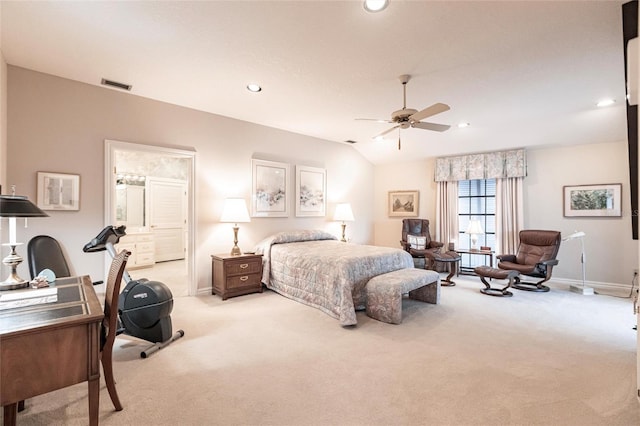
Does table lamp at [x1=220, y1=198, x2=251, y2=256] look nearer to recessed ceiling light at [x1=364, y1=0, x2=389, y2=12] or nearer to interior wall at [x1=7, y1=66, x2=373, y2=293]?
interior wall at [x1=7, y1=66, x2=373, y2=293]

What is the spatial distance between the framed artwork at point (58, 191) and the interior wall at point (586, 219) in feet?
23.4

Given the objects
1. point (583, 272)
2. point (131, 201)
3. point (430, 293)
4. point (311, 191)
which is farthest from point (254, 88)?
point (583, 272)

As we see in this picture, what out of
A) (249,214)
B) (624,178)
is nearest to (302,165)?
(249,214)

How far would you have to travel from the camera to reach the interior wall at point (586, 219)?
483 cm

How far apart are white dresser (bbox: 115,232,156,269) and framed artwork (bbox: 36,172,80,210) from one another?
3219 millimetres

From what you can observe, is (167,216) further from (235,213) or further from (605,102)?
(605,102)

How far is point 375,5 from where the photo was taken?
215 cm

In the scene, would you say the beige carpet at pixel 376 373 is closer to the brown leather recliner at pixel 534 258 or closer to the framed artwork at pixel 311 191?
the brown leather recliner at pixel 534 258

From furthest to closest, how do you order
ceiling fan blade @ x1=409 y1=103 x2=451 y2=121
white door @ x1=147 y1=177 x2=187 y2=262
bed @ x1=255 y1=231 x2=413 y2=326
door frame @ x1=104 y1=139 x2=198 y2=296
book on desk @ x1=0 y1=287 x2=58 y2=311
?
white door @ x1=147 y1=177 x2=187 y2=262, door frame @ x1=104 y1=139 x2=198 y2=296, bed @ x1=255 y1=231 x2=413 y2=326, ceiling fan blade @ x1=409 y1=103 x2=451 y2=121, book on desk @ x1=0 y1=287 x2=58 y2=311

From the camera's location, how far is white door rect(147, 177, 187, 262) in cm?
729

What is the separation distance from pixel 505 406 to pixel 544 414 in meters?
0.21

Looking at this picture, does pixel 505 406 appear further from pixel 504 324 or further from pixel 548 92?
pixel 548 92

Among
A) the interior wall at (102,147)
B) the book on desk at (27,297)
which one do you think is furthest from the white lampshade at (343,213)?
the book on desk at (27,297)

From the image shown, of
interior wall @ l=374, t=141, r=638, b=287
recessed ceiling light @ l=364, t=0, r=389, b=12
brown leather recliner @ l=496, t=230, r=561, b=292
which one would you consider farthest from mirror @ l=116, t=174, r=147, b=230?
interior wall @ l=374, t=141, r=638, b=287
